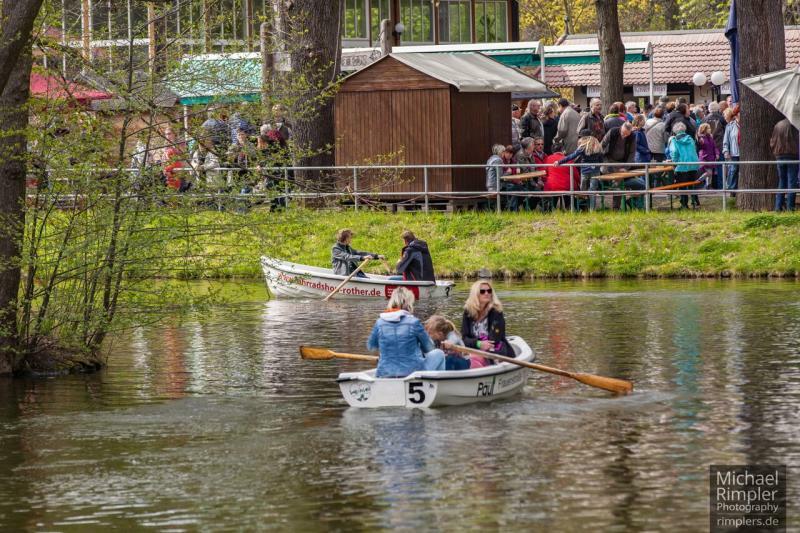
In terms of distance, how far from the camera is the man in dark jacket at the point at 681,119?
33281 mm

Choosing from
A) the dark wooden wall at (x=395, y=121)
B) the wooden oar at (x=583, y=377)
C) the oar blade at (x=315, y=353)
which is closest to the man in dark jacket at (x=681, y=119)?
the dark wooden wall at (x=395, y=121)

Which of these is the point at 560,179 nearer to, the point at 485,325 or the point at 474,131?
the point at 474,131

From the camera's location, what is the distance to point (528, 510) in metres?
12.5

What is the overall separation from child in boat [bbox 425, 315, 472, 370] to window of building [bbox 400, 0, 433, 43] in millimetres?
45465

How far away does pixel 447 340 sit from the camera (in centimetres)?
1823

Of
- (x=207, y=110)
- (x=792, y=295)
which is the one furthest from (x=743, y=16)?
(x=207, y=110)

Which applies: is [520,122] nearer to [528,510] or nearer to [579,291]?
[579,291]

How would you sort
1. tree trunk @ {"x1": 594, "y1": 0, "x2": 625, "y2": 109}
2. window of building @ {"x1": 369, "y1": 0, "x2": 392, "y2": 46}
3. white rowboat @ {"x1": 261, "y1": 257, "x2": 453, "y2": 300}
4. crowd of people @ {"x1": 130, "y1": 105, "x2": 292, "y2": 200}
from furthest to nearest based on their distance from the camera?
window of building @ {"x1": 369, "y1": 0, "x2": 392, "y2": 46} < tree trunk @ {"x1": 594, "y1": 0, "x2": 625, "y2": 109} < white rowboat @ {"x1": 261, "y1": 257, "x2": 453, "y2": 300} < crowd of people @ {"x1": 130, "y1": 105, "x2": 292, "y2": 200}

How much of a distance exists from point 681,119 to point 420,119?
210 inches

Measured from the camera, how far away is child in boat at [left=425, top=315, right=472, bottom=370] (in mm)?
18172

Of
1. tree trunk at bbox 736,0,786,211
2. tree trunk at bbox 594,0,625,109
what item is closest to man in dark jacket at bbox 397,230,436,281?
tree trunk at bbox 736,0,786,211

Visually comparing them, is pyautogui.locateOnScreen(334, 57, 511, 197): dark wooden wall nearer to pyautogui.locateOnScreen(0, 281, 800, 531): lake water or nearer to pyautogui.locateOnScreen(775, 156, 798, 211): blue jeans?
pyautogui.locateOnScreen(775, 156, 798, 211): blue jeans

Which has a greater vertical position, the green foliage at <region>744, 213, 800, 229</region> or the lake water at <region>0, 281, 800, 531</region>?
the green foliage at <region>744, 213, 800, 229</region>

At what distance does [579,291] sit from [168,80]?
10.6 metres
